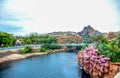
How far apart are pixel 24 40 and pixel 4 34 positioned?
770 centimetres

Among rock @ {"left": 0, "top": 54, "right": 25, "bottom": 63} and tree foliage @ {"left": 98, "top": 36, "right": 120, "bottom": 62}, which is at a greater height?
tree foliage @ {"left": 98, "top": 36, "right": 120, "bottom": 62}

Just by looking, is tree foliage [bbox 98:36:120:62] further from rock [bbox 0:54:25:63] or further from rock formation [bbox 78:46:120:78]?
rock [bbox 0:54:25:63]

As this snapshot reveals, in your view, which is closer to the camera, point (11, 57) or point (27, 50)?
point (11, 57)

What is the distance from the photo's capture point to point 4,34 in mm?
20438

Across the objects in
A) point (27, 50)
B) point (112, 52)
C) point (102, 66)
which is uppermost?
point (112, 52)

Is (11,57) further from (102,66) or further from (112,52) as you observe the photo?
(102,66)

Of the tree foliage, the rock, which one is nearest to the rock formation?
the tree foliage

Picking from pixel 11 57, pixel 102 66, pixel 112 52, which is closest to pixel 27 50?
pixel 11 57

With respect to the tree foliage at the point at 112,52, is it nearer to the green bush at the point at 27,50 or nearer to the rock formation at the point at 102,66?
the rock formation at the point at 102,66

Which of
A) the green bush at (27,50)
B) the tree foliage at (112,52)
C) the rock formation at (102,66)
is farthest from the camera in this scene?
the green bush at (27,50)

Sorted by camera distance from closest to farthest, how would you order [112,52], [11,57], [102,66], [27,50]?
[102,66] → [112,52] → [11,57] → [27,50]

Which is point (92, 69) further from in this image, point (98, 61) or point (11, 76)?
point (11, 76)

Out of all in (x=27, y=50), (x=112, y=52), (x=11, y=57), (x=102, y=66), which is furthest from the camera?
(x=27, y=50)

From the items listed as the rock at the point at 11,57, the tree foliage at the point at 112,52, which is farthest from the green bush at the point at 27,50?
the tree foliage at the point at 112,52
